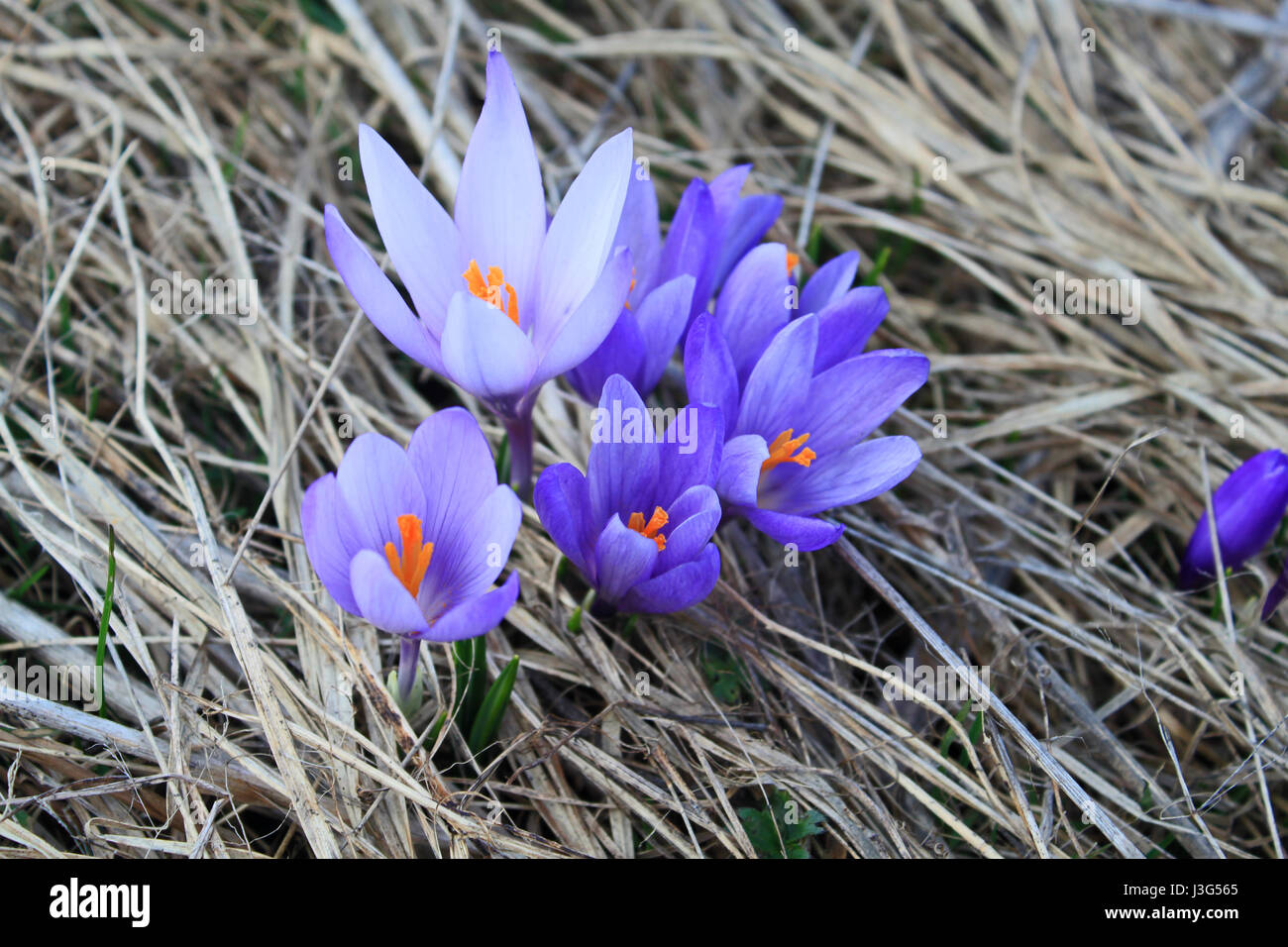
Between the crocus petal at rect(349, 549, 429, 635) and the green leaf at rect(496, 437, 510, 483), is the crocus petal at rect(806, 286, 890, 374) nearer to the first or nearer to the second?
the green leaf at rect(496, 437, 510, 483)

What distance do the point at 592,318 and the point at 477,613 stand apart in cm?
37

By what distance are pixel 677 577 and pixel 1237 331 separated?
1534mm

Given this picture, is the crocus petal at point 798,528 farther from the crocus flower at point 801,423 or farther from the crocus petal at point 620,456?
the crocus petal at point 620,456

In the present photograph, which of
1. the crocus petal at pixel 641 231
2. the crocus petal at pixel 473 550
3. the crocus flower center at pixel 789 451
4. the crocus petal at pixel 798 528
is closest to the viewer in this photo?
the crocus petal at pixel 473 550

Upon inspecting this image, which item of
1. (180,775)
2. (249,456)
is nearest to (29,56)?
(249,456)

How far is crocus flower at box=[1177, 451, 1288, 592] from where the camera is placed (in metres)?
1.56

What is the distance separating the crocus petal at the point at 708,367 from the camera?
125 centimetres

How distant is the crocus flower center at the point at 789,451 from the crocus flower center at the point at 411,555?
47 centimetres

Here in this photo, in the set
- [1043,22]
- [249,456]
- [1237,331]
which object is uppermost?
[1043,22]

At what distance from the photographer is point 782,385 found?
132cm

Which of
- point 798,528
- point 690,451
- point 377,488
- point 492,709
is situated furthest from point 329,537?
point 798,528

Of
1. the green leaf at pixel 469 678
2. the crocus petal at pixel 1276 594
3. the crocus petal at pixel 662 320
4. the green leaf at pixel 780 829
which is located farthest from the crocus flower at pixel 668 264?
the crocus petal at pixel 1276 594

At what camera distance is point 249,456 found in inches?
69.2
